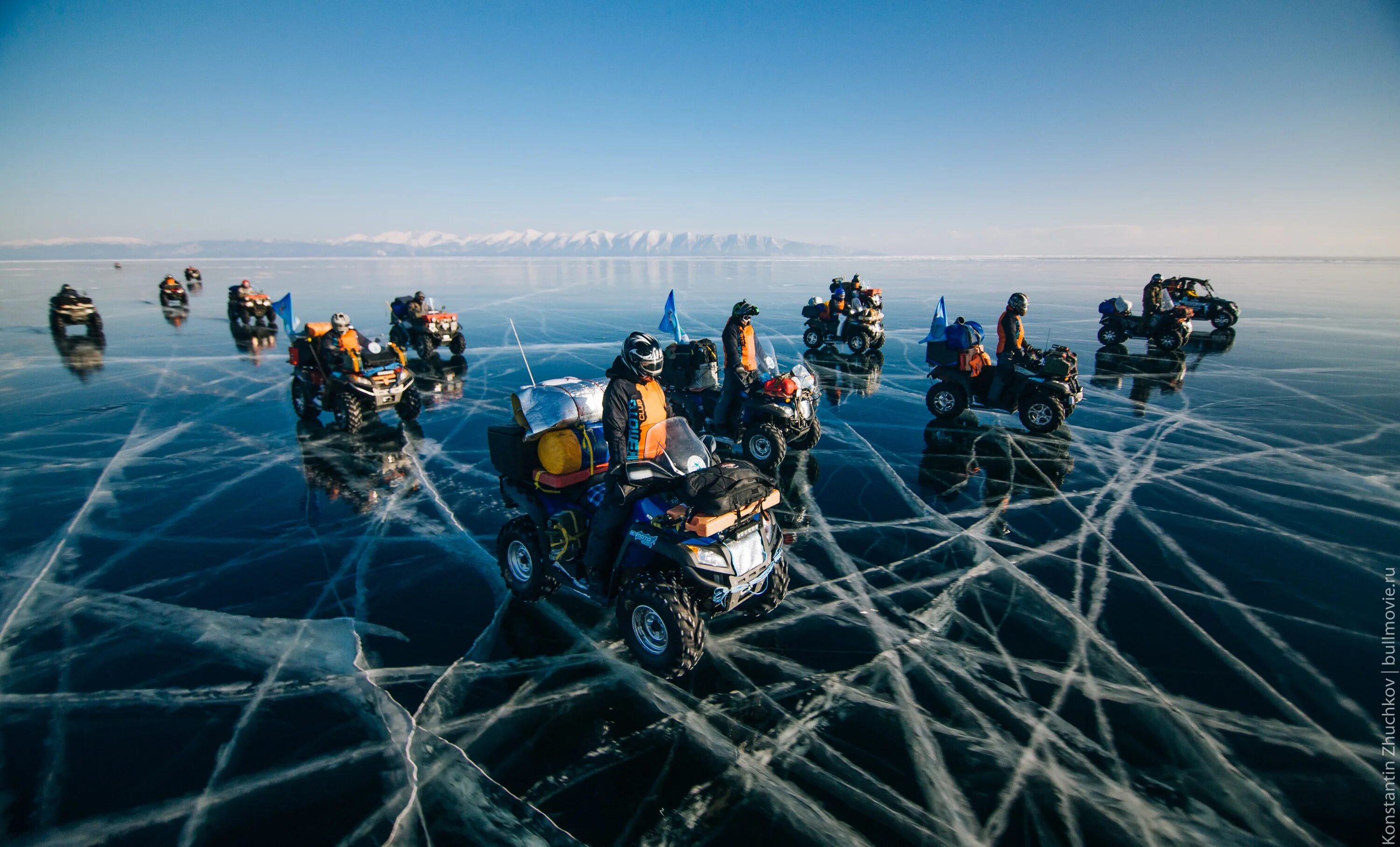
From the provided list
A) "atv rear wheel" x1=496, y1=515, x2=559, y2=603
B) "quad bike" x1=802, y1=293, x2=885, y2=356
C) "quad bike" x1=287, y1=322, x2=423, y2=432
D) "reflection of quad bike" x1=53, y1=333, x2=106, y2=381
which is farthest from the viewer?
"quad bike" x1=802, y1=293, x2=885, y2=356

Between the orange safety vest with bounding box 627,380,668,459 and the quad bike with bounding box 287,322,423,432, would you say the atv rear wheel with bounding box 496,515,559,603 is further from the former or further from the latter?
the quad bike with bounding box 287,322,423,432

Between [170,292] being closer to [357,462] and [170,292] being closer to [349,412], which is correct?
[349,412]

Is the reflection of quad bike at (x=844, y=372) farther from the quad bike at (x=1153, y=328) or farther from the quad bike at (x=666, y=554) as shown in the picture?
the quad bike at (x=666, y=554)

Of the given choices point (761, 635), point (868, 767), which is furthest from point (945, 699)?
point (761, 635)

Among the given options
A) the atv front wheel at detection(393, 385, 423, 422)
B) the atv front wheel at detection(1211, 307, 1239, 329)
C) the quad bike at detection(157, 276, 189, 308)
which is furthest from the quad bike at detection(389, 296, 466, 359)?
the atv front wheel at detection(1211, 307, 1239, 329)

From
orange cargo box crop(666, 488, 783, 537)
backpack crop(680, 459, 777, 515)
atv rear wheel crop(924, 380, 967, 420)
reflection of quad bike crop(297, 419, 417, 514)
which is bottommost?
reflection of quad bike crop(297, 419, 417, 514)

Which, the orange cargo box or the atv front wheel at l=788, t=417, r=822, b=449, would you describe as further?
the atv front wheel at l=788, t=417, r=822, b=449

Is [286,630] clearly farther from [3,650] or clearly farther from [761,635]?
[761,635]
